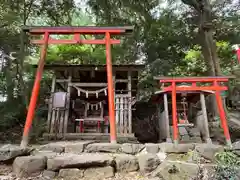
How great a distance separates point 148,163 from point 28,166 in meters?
2.89

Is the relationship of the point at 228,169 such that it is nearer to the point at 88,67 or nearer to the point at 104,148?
the point at 104,148

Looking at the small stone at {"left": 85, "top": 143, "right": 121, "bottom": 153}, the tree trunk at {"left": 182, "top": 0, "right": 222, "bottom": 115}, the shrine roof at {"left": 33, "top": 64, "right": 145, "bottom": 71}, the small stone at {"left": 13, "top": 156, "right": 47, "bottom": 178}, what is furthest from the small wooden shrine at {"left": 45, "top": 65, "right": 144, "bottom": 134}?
the tree trunk at {"left": 182, "top": 0, "right": 222, "bottom": 115}

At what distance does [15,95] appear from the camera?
43.2ft

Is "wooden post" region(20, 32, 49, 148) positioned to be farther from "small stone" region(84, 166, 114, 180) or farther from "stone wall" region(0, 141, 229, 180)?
"small stone" region(84, 166, 114, 180)

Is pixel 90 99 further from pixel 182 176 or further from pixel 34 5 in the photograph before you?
pixel 182 176

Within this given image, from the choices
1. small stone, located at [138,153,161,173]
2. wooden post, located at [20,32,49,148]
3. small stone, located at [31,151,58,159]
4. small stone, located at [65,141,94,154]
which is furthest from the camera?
wooden post, located at [20,32,49,148]

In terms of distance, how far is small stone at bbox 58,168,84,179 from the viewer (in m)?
4.89

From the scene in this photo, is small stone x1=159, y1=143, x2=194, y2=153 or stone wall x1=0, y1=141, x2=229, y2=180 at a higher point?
small stone x1=159, y1=143, x2=194, y2=153

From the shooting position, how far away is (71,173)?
4918mm

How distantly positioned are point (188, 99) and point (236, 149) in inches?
226

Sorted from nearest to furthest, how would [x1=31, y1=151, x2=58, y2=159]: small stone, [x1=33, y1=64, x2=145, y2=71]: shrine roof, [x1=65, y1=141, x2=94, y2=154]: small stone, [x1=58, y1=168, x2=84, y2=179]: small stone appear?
[x1=58, y1=168, x2=84, y2=179]: small stone < [x1=31, y1=151, x2=58, y2=159]: small stone < [x1=65, y1=141, x2=94, y2=154]: small stone < [x1=33, y1=64, x2=145, y2=71]: shrine roof

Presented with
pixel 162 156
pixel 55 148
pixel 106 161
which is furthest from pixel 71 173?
pixel 162 156

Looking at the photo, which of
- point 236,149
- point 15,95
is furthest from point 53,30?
point 15,95

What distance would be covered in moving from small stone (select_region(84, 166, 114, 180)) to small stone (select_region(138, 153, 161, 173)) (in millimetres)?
772
